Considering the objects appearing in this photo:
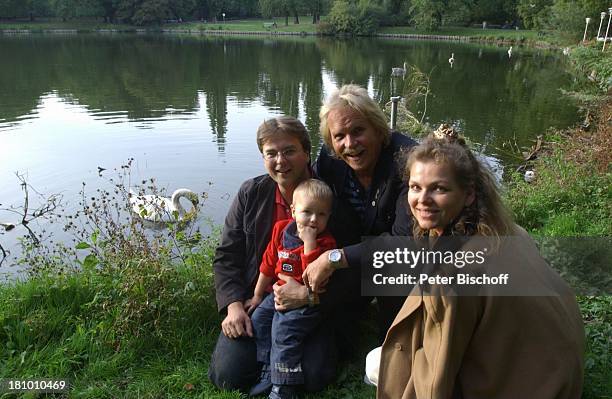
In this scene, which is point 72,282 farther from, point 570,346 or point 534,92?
point 534,92

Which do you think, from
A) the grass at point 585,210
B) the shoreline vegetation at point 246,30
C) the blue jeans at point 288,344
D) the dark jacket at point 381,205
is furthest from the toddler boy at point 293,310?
the shoreline vegetation at point 246,30

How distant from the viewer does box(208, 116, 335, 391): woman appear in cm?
286

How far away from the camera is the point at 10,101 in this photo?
17.0 m

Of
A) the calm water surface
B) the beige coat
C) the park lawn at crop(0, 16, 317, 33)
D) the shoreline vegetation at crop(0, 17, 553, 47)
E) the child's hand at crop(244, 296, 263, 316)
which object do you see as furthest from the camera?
the park lawn at crop(0, 16, 317, 33)

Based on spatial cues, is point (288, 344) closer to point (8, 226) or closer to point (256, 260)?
point (256, 260)

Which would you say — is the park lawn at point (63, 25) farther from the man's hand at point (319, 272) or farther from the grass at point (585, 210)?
the man's hand at point (319, 272)

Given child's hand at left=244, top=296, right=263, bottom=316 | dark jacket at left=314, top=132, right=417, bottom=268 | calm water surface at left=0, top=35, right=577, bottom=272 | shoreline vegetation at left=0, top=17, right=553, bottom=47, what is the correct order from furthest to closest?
shoreline vegetation at left=0, top=17, right=553, bottom=47
calm water surface at left=0, top=35, right=577, bottom=272
child's hand at left=244, top=296, right=263, bottom=316
dark jacket at left=314, top=132, right=417, bottom=268

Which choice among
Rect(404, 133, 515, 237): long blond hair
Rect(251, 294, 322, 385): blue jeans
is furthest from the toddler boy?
Rect(404, 133, 515, 237): long blond hair

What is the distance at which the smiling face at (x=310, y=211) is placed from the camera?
277 centimetres

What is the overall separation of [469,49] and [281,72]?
23.6 m

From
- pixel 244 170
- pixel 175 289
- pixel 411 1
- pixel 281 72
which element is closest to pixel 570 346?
pixel 175 289

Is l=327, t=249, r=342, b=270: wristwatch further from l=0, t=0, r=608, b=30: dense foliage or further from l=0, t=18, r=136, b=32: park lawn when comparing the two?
l=0, t=18, r=136, b=32: park lawn

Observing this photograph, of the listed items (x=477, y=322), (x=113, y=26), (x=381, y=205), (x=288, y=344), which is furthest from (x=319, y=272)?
(x=113, y=26)

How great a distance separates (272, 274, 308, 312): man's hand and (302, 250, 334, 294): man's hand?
0.25 ft
